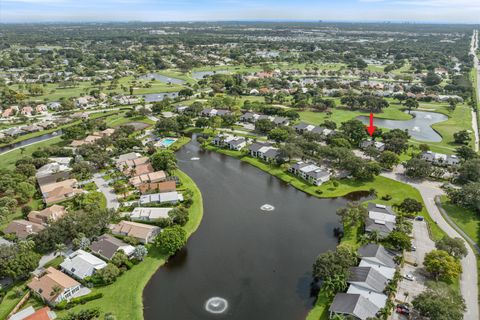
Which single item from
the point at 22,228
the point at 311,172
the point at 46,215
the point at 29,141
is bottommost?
the point at 22,228

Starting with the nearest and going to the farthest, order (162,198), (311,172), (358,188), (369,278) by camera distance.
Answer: (369,278) → (162,198) → (358,188) → (311,172)

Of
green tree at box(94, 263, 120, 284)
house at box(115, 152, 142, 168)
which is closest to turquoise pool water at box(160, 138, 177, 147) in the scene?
house at box(115, 152, 142, 168)

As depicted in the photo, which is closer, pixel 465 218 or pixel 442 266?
pixel 442 266

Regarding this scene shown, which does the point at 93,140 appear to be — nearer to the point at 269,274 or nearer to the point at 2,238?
the point at 2,238

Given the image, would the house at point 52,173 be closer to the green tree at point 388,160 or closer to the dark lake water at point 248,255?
the dark lake water at point 248,255

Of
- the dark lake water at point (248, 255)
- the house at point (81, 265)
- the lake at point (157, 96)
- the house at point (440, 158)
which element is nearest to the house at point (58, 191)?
the house at point (81, 265)

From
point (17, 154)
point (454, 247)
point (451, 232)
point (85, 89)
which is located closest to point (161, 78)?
point (85, 89)

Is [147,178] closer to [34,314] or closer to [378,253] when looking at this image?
[34,314]
